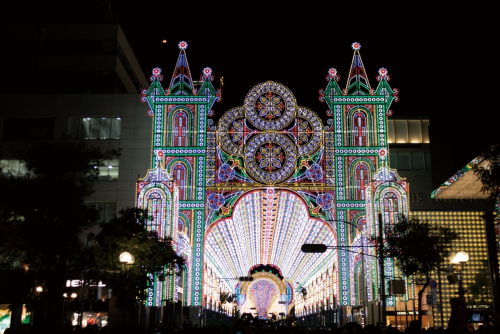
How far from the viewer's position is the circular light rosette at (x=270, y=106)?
55.0m

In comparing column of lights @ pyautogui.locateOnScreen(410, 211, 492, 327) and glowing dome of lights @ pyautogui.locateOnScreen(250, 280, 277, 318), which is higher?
column of lights @ pyautogui.locateOnScreen(410, 211, 492, 327)

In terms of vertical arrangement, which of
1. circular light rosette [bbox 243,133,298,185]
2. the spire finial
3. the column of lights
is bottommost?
the column of lights

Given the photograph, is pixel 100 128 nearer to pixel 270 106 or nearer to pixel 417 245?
pixel 270 106

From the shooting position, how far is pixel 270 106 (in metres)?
55.5

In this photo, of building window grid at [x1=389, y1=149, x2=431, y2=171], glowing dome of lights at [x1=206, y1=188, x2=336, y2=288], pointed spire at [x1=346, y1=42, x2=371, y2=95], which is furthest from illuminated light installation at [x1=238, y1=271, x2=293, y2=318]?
pointed spire at [x1=346, y1=42, x2=371, y2=95]

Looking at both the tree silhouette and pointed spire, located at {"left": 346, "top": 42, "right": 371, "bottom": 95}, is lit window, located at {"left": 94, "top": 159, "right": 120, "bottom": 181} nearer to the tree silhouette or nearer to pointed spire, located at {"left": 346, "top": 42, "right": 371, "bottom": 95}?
pointed spire, located at {"left": 346, "top": 42, "right": 371, "bottom": 95}

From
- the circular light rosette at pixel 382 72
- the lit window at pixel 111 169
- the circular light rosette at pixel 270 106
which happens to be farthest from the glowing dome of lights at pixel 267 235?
the circular light rosette at pixel 382 72

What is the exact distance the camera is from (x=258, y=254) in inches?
3900

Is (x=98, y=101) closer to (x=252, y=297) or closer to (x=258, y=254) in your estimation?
(x=258, y=254)

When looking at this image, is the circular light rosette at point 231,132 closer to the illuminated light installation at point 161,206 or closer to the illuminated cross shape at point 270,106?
the illuminated cross shape at point 270,106

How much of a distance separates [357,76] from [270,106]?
8250mm

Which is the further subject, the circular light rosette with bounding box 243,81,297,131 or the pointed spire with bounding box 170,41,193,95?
the pointed spire with bounding box 170,41,193,95

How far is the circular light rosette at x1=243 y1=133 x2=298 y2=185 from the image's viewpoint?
53.9 m

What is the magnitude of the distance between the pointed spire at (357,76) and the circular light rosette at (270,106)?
5.54m
